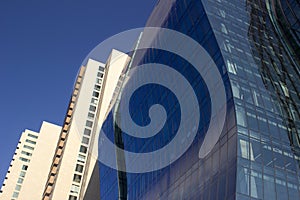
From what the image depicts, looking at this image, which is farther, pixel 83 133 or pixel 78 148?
pixel 83 133

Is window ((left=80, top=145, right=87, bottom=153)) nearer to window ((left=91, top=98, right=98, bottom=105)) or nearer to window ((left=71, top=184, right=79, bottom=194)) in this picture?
window ((left=71, top=184, right=79, bottom=194))

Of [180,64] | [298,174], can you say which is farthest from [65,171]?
[298,174]

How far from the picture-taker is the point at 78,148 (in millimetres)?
95500

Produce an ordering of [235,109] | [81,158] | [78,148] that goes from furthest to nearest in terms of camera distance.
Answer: [78,148] < [81,158] < [235,109]

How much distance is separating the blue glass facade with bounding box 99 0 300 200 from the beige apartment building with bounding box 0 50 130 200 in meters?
33.7

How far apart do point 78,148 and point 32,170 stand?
25127 mm

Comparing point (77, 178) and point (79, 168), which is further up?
point (79, 168)

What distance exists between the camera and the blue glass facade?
31.4 metres

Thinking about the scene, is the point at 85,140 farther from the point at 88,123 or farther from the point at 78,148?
the point at 88,123

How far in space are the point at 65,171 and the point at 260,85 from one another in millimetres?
60575

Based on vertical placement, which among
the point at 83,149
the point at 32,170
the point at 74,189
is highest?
the point at 83,149

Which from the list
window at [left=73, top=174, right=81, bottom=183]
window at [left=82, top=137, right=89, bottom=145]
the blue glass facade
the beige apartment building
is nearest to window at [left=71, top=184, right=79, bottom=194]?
the beige apartment building

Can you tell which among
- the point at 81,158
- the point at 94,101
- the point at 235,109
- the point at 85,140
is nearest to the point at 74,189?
the point at 81,158

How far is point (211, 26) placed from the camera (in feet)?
131
